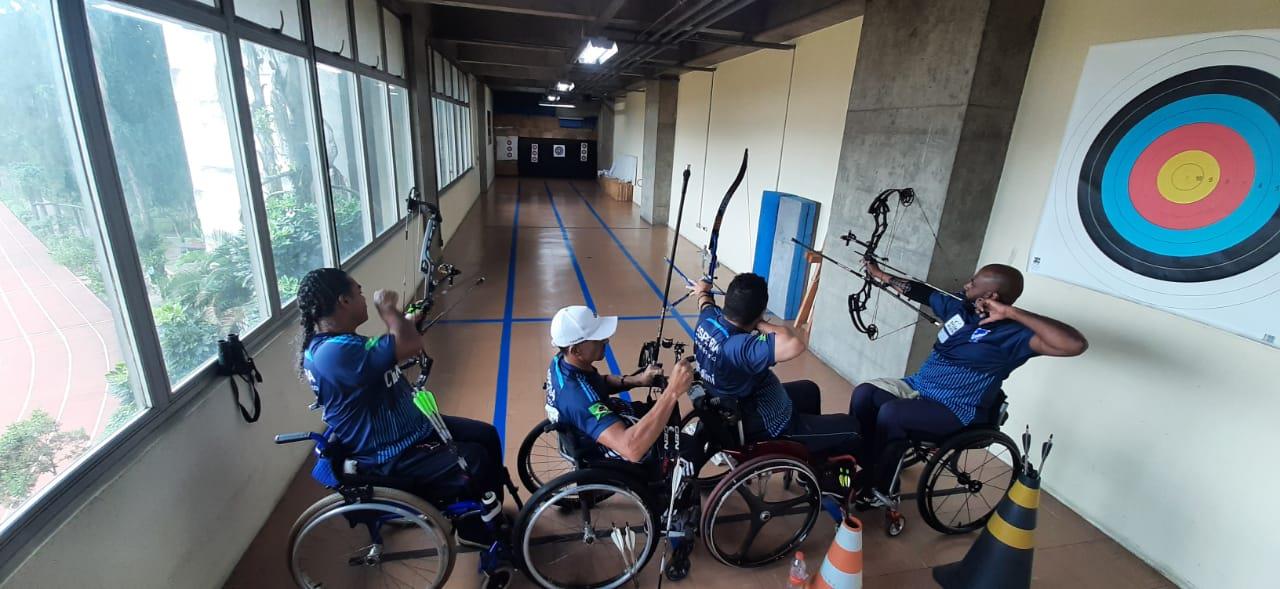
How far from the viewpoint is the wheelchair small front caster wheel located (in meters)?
2.45

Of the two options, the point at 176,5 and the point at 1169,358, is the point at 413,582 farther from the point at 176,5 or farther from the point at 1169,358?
the point at 1169,358

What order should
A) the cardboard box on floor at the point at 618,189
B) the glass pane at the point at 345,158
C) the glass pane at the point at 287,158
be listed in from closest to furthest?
the glass pane at the point at 287,158 < the glass pane at the point at 345,158 < the cardboard box on floor at the point at 618,189

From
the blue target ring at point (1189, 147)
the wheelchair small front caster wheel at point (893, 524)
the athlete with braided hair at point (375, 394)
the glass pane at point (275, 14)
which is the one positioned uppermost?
the glass pane at point (275, 14)

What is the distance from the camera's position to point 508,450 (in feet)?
9.53

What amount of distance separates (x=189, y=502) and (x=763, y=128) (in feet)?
19.7

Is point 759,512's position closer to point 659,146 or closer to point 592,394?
point 592,394

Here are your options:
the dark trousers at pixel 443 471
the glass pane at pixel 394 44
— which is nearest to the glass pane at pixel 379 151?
the glass pane at pixel 394 44

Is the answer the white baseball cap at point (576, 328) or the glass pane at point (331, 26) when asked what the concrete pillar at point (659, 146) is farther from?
the white baseball cap at point (576, 328)

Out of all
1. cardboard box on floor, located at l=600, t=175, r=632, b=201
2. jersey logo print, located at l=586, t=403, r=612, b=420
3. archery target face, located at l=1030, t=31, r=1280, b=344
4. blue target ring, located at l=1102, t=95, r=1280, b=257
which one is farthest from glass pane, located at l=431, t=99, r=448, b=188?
blue target ring, located at l=1102, t=95, r=1280, b=257

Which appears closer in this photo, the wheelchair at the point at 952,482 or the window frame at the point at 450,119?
the wheelchair at the point at 952,482

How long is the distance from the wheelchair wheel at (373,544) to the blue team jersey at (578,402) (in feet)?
1.73

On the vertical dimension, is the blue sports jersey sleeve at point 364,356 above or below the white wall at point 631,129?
below

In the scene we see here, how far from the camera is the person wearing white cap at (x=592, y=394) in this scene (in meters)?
1.68

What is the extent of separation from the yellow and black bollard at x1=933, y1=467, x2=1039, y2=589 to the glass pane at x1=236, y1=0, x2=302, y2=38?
3751 mm
